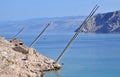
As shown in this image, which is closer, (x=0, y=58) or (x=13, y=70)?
(x=13, y=70)

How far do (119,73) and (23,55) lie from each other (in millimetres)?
17270

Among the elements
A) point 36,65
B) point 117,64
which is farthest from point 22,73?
point 117,64

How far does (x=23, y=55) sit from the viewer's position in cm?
3750

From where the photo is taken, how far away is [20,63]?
32.8 metres

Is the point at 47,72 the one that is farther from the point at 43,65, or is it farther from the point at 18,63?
the point at 18,63

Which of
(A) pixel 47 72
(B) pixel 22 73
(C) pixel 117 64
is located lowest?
(C) pixel 117 64

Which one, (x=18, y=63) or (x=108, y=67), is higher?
(x=18, y=63)

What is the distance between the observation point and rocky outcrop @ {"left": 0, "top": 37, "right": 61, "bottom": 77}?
27984mm

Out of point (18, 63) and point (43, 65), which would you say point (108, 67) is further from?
point (18, 63)

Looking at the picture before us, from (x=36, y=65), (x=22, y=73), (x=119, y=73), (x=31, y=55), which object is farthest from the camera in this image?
(x=119, y=73)

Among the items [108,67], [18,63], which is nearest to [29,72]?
[18,63]

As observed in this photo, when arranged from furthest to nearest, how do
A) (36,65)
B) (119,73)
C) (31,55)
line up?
(119,73), (31,55), (36,65)

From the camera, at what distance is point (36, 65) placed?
35688 millimetres

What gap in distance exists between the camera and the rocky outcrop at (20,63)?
91.8 feet
